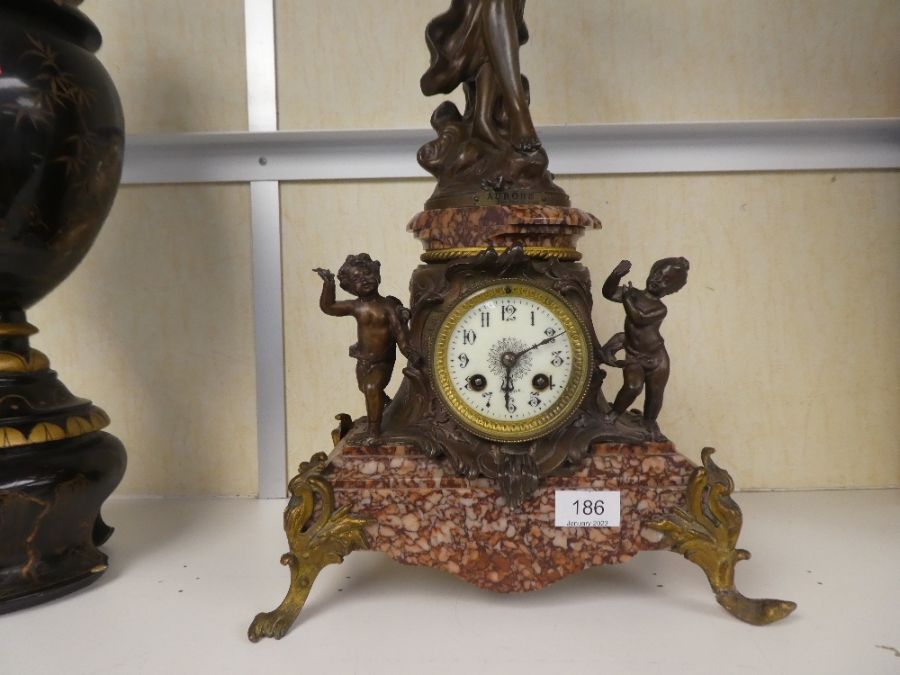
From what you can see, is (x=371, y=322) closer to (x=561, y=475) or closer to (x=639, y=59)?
(x=561, y=475)

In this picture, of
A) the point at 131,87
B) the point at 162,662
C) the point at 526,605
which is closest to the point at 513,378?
the point at 526,605

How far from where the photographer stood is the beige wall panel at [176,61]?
170 cm

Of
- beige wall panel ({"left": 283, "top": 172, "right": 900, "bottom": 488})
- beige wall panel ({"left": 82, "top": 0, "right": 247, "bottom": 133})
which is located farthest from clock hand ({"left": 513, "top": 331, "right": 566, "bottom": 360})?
beige wall panel ({"left": 82, "top": 0, "right": 247, "bottom": 133})

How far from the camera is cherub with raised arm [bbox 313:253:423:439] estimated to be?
44.8 inches

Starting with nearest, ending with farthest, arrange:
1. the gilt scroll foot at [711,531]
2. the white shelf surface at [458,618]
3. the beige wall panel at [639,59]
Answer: the white shelf surface at [458,618]
the gilt scroll foot at [711,531]
the beige wall panel at [639,59]

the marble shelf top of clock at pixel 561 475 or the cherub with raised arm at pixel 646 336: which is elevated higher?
the cherub with raised arm at pixel 646 336

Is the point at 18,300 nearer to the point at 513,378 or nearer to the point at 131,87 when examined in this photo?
the point at 131,87

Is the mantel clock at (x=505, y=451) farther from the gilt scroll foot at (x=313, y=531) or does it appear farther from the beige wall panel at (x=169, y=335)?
the beige wall panel at (x=169, y=335)

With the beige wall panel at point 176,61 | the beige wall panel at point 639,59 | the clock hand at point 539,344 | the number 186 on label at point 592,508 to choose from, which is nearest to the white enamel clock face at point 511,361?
the clock hand at point 539,344

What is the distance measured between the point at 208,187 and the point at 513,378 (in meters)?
0.99

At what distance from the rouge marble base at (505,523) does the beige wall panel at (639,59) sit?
0.92 metres

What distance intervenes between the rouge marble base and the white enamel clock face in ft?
0.32

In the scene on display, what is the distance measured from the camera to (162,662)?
0.99 meters

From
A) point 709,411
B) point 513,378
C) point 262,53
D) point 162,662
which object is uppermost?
point 262,53
